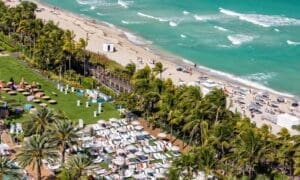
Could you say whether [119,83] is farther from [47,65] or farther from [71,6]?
[71,6]

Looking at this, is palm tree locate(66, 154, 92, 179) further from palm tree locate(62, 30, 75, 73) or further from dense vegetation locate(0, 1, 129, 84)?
palm tree locate(62, 30, 75, 73)

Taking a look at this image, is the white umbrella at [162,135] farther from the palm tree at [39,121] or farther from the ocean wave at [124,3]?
the ocean wave at [124,3]

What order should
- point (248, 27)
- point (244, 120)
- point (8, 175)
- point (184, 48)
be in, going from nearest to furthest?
point (8, 175) < point (244, 120) < point (184, 48) < point (248, 27)

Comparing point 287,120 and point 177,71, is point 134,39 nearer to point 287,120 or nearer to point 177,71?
point 177,71

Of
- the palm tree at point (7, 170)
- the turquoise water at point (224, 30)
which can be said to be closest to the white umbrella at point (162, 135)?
the palm tree at point (7, 170)

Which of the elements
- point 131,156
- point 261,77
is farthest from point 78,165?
point 261,77

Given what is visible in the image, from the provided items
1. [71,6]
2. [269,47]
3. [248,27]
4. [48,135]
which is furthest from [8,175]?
[71,6]
